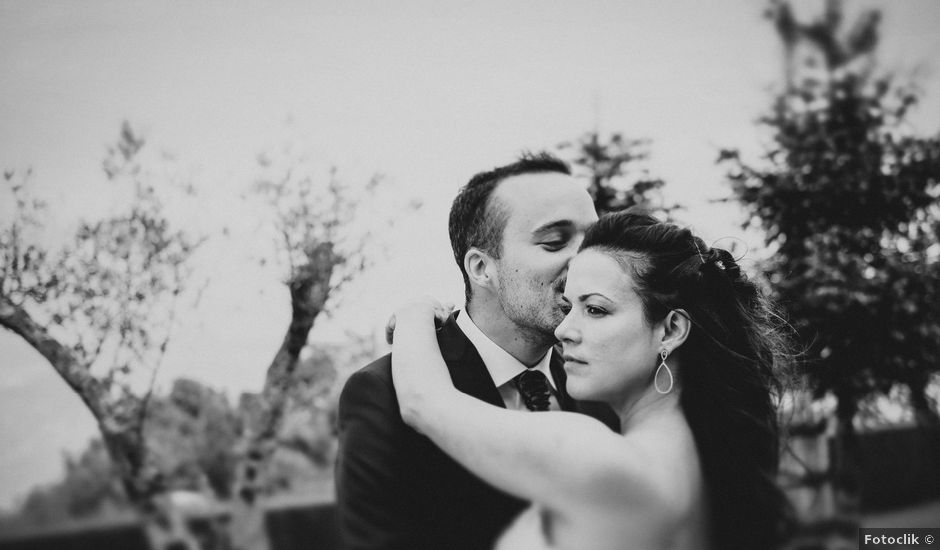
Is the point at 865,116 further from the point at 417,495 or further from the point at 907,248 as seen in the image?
the point at 417,495

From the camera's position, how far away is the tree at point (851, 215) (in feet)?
22.5

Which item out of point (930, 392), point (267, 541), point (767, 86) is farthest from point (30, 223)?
point (930, 392)

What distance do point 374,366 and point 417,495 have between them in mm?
387

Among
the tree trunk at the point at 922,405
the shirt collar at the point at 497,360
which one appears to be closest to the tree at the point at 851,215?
the tree trunk at the point at 922,405

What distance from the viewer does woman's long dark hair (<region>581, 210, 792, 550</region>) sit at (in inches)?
70.6

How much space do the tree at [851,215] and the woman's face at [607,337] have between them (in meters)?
5.49

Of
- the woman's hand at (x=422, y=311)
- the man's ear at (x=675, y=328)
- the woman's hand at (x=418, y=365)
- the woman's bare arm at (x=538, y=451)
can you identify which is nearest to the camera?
the woman's bare arm at (x=538, y=451)

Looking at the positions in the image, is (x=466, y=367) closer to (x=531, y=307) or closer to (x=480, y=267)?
(x=531, y=307)

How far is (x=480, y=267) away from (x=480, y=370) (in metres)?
0.43

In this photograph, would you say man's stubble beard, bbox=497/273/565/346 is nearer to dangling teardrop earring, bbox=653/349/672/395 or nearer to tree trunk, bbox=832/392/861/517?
dangling teardrop earring, bbox=653/349/672/395

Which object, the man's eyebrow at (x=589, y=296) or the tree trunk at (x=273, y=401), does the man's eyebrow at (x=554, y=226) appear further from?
the tree trunk at (x=273, y=401)

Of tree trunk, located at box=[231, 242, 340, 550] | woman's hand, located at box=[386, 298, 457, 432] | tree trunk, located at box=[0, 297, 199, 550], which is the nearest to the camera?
woman's hand, located at box=[386, 298, 457, 432]

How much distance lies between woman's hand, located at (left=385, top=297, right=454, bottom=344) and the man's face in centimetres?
20

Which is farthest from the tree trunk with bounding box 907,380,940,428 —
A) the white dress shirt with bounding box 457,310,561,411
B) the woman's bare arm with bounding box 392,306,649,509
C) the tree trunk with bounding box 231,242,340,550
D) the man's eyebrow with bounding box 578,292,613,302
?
the woman's bare arm with bounding box 392,306,649,509
